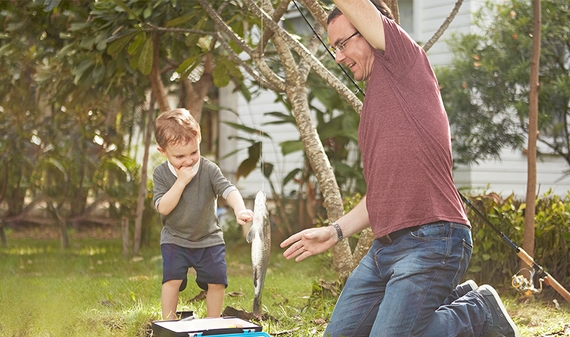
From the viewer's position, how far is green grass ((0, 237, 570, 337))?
4562 mm

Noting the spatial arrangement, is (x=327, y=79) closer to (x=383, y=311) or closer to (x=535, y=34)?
(x=535, y=34)

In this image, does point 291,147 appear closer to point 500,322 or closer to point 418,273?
point 500,322

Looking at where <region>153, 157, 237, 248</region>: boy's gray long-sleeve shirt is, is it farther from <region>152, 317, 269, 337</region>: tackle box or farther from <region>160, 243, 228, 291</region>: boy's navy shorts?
<region>152, 317, 269, 337</region>: tackle box

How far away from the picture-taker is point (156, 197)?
15.0 ft

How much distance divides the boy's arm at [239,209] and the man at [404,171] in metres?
0.74

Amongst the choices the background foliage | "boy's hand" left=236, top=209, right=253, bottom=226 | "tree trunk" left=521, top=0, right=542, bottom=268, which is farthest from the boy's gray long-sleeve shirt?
the background foliage

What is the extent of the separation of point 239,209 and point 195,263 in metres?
0.59

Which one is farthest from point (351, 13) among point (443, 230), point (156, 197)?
point (156, 197)

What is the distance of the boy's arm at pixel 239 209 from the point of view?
3.97 meters

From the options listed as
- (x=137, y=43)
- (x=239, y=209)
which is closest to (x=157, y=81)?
(x=137, y=43)

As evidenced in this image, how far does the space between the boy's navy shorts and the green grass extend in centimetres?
40

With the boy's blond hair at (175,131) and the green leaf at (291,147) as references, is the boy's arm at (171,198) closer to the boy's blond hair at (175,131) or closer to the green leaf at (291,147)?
the boy's blond hair at (175,131)

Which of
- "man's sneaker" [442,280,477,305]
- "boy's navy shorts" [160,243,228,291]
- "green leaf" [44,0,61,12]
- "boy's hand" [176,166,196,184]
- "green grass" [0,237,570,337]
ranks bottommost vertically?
"green grass" [0,237,570,337]

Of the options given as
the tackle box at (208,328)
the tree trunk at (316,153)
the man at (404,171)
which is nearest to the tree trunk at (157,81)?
the tree trunk at (316,153)
